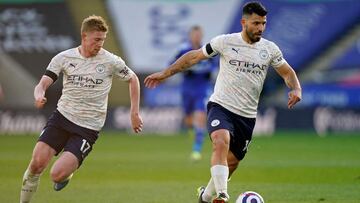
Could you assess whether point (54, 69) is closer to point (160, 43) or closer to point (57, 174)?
point (57, 174)

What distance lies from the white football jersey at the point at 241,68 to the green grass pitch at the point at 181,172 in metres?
2.01

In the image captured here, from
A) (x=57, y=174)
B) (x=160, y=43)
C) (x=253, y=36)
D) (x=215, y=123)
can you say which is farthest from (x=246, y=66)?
(x=160, y=43)

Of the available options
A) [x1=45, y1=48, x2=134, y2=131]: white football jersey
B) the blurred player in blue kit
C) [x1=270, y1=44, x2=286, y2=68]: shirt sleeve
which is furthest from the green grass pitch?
[x1=270, y1=44, x2=286, y2=68]: shirt sleeve

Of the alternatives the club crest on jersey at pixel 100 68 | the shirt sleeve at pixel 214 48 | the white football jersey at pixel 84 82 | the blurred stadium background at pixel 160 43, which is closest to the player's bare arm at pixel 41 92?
the white football jersey at pixel 84 82

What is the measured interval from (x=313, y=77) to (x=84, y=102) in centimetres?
2389

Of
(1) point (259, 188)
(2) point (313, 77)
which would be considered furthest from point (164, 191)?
(2) point (313, 77)

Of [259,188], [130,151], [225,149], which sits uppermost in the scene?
[225,149]

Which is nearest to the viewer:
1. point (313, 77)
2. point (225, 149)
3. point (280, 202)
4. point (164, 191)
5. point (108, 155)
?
point (225, 149)

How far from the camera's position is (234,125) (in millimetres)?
10906

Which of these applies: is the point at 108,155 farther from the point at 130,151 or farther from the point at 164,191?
the point at 164,191

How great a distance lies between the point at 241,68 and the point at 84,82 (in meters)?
1.93

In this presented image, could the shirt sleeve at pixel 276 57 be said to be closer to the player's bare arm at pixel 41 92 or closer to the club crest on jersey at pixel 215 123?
the club crest on jersey at pixel 215 123

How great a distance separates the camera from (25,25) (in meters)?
35.4

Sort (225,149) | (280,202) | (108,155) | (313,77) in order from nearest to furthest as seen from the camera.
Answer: (225,149) → (280,202) → (108,155) → (313,77)
